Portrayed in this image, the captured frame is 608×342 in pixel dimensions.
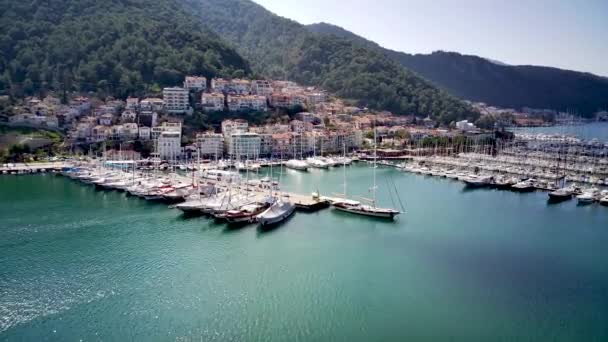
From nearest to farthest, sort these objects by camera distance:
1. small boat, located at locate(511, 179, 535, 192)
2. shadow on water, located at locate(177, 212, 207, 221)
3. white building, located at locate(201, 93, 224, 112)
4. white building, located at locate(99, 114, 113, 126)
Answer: shadow on water, located at locate(177, 212, 207, 221) → small boat, located at locate(511, 179, 535, 192) → white building, located at locate(99, 114, 113, 126) → white building, located at locate(201, 93, 224, 112)

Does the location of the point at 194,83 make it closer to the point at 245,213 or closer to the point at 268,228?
the point at 245,213

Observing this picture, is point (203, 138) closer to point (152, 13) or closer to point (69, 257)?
point (69, 257)

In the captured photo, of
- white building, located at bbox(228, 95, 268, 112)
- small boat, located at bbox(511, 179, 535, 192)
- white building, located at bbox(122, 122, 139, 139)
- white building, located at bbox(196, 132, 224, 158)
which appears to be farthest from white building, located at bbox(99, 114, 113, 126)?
small boat, located at bbox(511, 179, 535, 192)

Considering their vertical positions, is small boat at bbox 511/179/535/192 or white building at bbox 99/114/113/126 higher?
white building at bbox 99/114/113/126

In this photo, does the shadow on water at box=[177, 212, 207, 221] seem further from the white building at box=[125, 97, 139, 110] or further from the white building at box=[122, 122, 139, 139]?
the white building at box=[125, 97, 139, 110]

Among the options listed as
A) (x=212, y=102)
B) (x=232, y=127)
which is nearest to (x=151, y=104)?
(x=212, y=102)

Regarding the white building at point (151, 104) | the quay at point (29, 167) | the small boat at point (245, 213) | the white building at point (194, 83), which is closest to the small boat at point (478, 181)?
the small boat at point (245, 213)

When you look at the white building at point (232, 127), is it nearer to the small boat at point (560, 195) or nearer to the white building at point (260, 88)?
the white building at point (260, 88)
